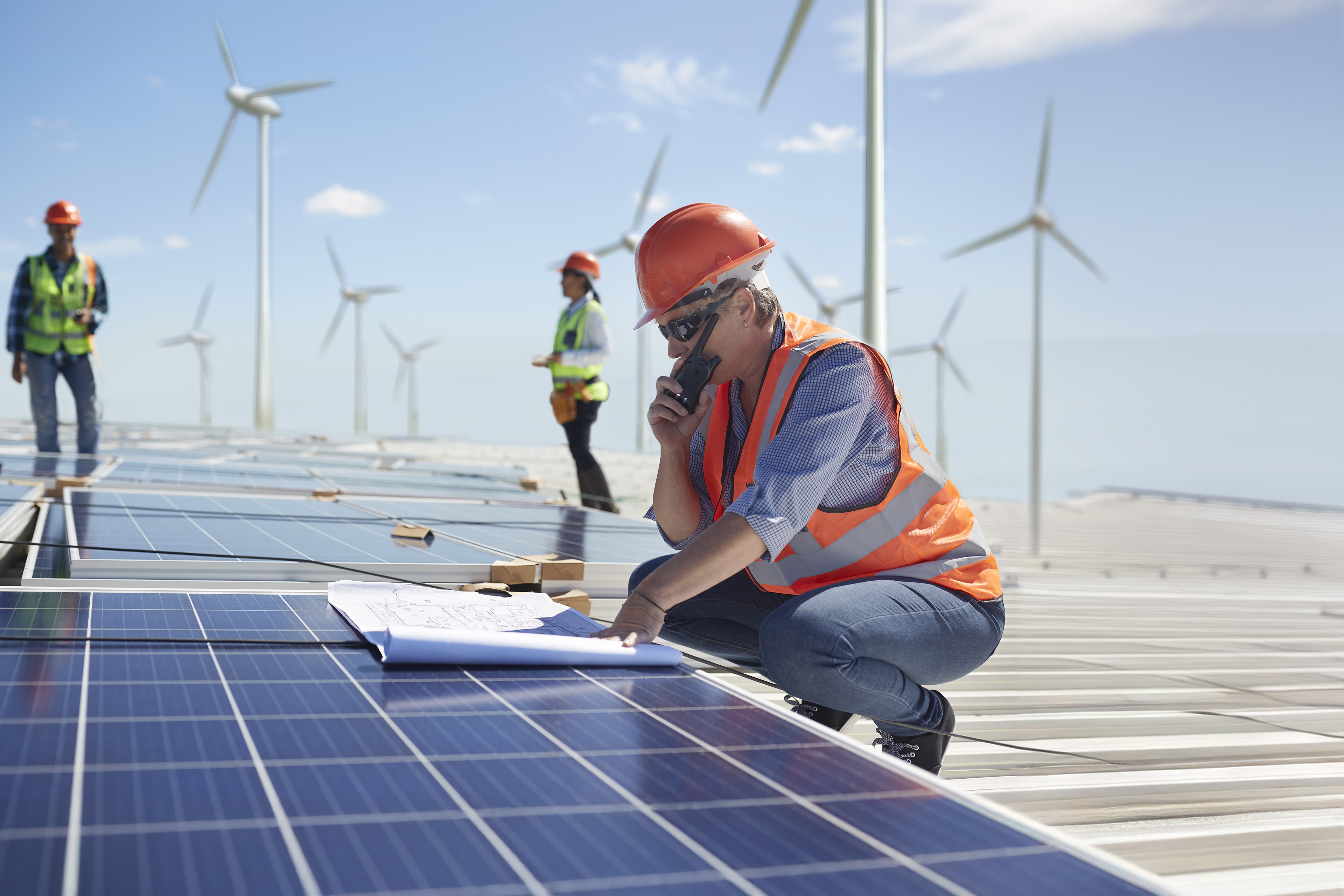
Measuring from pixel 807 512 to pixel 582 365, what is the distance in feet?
23.7

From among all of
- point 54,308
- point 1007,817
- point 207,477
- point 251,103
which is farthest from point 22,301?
point 251,103

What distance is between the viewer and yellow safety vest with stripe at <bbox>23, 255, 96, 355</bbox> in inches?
382

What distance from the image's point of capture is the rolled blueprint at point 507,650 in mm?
2156

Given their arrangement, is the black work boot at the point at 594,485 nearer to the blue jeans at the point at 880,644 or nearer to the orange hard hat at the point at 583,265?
the orange hard hat at the point at 583,265

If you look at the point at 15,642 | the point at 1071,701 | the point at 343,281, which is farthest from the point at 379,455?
the point at 343,281

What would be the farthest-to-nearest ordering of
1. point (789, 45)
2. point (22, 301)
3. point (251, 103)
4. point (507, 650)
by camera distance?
point (251, 103)
point (789, 45)
point (22, 301)
point (507, 650)

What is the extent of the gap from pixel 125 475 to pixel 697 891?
24.5 ft

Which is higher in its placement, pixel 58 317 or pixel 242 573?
pixel 58 317

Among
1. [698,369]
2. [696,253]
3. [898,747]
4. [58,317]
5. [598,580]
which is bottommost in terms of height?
[898,747]

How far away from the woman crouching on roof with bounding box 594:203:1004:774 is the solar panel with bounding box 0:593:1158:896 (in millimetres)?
587

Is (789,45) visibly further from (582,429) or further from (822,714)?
(822,714)

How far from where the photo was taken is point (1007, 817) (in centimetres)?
146

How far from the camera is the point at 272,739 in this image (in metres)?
1.62

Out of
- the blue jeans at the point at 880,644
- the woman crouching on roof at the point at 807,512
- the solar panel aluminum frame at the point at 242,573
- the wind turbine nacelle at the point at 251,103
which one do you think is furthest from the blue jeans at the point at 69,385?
the wind turbine nacelle at the point at 251,103
